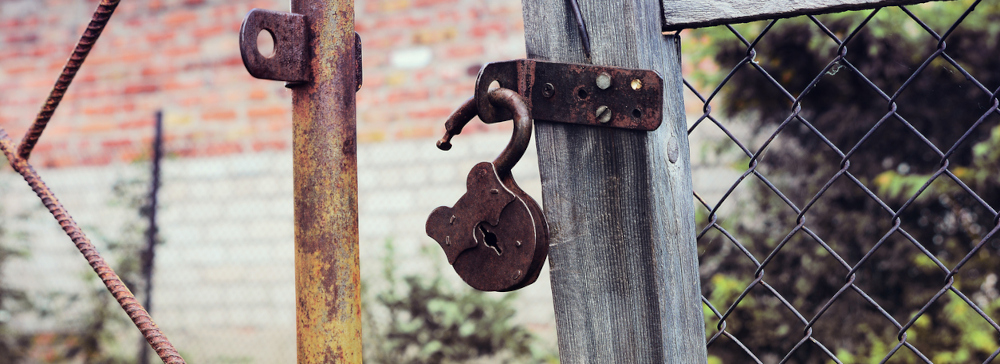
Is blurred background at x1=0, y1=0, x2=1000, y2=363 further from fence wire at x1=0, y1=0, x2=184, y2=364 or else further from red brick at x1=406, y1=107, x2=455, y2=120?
fence wire at x1=0, y1=0, x2=184, y2=364

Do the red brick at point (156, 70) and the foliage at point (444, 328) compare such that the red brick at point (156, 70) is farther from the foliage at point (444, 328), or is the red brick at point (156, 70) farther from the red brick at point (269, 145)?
the foliage at point (444, 328)

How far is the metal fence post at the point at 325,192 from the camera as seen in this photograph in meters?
0.69

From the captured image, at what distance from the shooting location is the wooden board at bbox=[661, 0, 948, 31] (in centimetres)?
70

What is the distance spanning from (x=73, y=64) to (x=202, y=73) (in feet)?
11.3

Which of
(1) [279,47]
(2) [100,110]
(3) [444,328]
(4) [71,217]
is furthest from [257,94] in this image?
(1) [279,47]

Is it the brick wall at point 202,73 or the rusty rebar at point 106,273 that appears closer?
the rusty rebar at point 106,273

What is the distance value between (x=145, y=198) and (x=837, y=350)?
3.50 meters

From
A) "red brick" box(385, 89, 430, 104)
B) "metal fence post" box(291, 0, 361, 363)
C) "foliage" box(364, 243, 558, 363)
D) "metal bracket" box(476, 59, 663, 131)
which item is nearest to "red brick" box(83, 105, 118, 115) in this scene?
"red brick" box(385, 89, 430, 104)

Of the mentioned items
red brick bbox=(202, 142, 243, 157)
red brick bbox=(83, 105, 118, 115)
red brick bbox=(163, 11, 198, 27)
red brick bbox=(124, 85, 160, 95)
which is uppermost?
red brick bbox=(163, 11, 198, 27)

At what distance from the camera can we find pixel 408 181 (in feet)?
11.9

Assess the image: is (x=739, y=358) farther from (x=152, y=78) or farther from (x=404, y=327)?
(x=152, y=78)

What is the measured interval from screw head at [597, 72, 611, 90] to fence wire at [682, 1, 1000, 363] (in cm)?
137

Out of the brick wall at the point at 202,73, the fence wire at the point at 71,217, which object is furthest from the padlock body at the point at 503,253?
→ the brick wall at the point at 202,73

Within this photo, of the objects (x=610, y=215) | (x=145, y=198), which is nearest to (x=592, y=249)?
(x=610, y=215)
